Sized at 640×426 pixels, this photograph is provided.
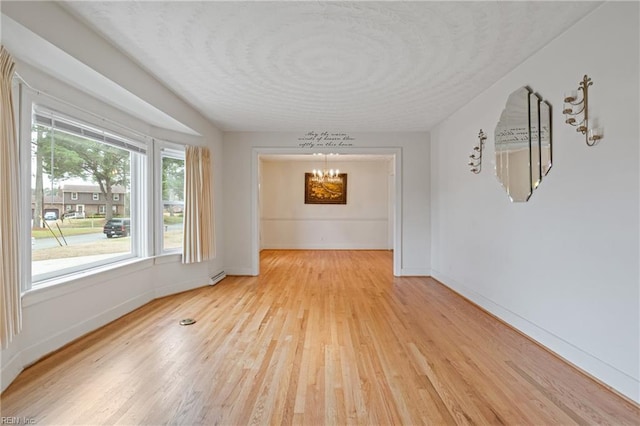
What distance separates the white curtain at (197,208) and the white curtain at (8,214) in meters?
2.15

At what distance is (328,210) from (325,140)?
12.4ft

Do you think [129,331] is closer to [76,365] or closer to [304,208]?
[76,365]

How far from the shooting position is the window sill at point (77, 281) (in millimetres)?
2197

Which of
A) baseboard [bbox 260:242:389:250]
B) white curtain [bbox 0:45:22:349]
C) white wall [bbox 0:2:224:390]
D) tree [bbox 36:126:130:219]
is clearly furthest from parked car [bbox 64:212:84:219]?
baseboard [bbox 260:242:389:250]

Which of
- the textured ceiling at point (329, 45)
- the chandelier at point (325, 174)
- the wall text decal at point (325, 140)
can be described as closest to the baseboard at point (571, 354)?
the textured ceiling at point (329, 45)

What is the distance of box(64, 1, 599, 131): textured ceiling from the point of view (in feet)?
6.46

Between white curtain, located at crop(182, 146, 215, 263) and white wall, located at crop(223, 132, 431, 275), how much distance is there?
2.51 feet

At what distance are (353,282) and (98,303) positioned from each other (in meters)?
3.39

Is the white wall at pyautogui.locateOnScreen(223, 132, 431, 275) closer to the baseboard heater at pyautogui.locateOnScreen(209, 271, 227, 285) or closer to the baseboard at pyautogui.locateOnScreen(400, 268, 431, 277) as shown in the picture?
the baseboard at pyautogui.locateOnScreen(400, 268, 431, 277)

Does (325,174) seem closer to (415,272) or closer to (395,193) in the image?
(395,193)

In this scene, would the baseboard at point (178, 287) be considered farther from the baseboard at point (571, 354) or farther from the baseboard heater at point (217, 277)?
the baseboard at point (571, 354)

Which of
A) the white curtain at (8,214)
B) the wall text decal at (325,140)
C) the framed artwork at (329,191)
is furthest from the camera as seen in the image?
the framed artwork at (329,191)

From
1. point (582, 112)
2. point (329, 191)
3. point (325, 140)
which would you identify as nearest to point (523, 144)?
point (582, 112)

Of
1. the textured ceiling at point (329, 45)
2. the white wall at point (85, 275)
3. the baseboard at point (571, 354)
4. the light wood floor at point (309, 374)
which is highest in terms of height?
the textured ceiling at point (329, 45)
